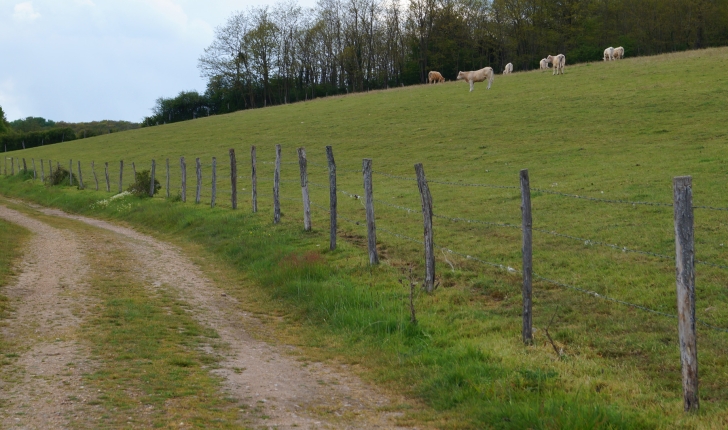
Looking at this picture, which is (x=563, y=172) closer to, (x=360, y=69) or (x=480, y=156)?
(x=480, y=156)

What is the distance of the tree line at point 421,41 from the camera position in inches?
2689

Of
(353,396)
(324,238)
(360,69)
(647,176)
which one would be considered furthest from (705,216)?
(360,69)

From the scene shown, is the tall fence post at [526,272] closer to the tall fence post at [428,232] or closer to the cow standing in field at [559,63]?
the tall fence post at [428,232]

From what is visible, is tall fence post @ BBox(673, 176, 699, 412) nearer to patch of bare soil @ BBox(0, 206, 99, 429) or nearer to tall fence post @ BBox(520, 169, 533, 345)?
tall fence post @ BBox(520, 169, 533, 345)

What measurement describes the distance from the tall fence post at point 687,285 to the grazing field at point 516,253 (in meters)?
0.20

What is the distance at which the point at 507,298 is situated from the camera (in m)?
9.39

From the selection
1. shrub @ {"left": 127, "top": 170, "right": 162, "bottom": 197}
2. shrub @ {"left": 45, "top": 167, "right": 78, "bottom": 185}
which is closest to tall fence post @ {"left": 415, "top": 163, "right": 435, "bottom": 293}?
shrub @ {"left": 127, "top": 170, "right": 162, "bottom": 197}

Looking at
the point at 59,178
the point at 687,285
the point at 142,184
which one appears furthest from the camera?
the point at 59,178

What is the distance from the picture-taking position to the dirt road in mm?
5695

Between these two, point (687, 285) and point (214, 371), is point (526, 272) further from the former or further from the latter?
point (214, 371)

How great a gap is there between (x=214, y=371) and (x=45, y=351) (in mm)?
1947

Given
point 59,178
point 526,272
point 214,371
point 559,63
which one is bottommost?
point 214,371

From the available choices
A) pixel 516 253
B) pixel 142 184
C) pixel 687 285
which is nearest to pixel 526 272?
pixel 687 285

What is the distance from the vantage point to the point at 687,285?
209 inches
